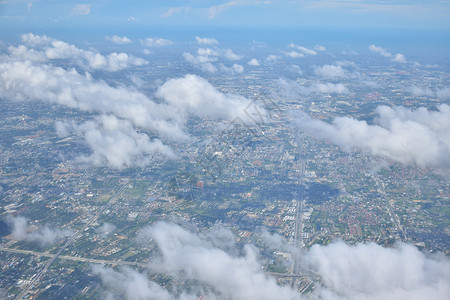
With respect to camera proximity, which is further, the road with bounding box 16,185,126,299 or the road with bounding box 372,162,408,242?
the road with bounding box 372,162,408,242

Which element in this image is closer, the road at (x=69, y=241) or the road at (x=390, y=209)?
the road at (x=69, y=241)

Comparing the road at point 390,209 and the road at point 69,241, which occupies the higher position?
the road at point 390,209

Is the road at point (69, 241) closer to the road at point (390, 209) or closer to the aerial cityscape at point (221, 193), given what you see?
the aerial cityscape at point (221, 193)

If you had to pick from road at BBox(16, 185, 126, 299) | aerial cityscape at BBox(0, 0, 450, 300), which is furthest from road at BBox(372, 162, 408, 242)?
road at BBox(16, 185, 126, 299)

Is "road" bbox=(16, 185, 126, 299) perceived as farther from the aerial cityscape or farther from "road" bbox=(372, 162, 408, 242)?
"road" bbox=(372, 162, 408, 242)

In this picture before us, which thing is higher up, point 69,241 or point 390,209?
point 390,209

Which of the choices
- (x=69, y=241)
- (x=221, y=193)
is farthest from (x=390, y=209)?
(x=69, y=241)

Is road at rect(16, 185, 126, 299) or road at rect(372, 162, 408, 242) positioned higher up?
road at rect(372, 162, 408, 242)

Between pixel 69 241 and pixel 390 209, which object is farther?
pixel 390 209

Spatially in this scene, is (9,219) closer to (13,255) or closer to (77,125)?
(13,255)

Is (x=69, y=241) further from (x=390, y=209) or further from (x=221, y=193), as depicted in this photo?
(x=390, y=209)

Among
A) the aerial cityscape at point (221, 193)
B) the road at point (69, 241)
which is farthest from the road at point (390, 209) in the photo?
the road at point (69, 241)

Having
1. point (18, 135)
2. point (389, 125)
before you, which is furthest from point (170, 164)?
point (389, 125)
